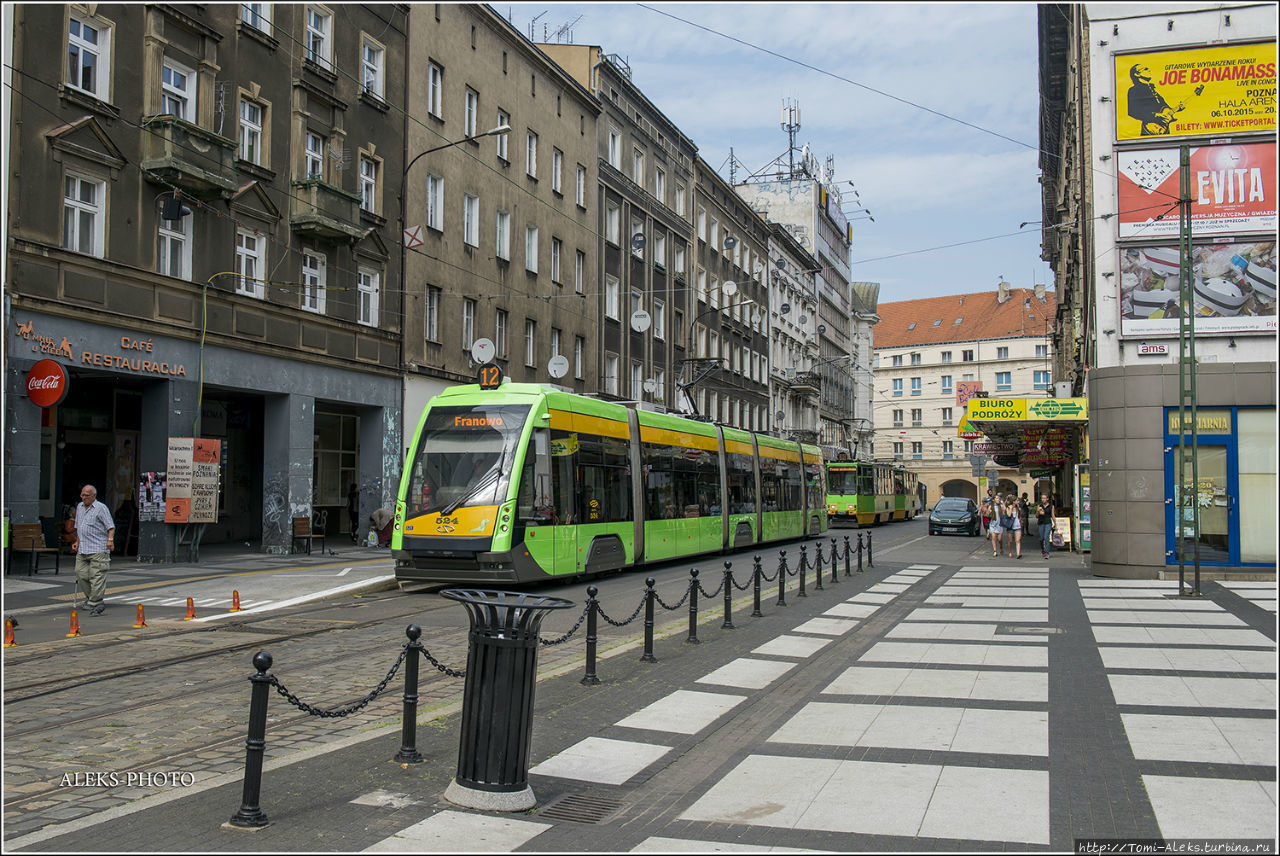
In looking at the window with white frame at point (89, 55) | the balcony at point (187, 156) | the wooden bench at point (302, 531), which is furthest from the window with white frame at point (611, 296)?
the window with white frame at point (89, 55)

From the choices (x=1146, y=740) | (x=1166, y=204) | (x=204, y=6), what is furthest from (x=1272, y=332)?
(x=204, y=6)

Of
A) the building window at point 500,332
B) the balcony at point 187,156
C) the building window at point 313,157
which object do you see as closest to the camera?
the balcony at point 187,156

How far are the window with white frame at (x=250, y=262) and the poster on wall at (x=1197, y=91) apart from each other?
18.6 m

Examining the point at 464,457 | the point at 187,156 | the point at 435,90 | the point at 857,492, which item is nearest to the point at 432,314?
the point at 435,90

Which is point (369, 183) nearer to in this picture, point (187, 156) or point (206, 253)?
point (206, 253)

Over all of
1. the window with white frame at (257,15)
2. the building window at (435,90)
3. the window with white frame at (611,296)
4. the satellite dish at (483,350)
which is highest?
the building window at (435,90)

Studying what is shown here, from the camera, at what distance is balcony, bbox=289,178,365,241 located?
23.9 metres

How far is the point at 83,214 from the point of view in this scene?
1883cm

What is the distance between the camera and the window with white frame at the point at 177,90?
2055 cm

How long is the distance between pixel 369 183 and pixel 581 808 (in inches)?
943

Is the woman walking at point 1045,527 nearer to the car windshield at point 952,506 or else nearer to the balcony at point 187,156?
the car windshield at point 952,506

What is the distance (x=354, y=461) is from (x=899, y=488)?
114ft

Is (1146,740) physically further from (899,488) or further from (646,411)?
(899,488)

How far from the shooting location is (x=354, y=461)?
30234mm
